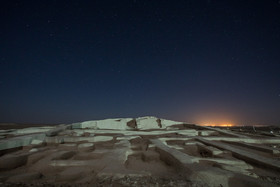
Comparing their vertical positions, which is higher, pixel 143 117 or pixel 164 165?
pixel 143 117

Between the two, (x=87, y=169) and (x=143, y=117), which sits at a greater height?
(x=143, y=117)

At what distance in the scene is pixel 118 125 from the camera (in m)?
8.84

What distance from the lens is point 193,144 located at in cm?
434

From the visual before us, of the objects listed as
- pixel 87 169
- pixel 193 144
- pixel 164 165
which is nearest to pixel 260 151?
pixel 193 144

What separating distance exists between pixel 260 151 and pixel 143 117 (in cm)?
616

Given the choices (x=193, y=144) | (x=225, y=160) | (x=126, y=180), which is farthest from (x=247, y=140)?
(x=126, y=180)

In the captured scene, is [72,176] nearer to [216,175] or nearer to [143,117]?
[216,175]

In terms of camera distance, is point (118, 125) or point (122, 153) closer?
point (122, 153)

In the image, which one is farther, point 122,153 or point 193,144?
point 193,144

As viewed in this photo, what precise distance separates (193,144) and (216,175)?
2557 mm

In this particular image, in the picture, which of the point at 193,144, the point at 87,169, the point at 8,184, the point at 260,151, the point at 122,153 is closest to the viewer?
the point at 8,184

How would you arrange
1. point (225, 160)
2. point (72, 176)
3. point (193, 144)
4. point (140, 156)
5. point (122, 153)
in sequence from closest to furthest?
1. point (72, 176)
2. point (225, 160)
3. point (122, 153)
4. point (140, 156)
5. point (193, 144)

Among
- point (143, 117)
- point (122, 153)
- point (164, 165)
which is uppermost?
point (143, 117)

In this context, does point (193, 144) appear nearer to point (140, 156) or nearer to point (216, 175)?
point (140, 156)
